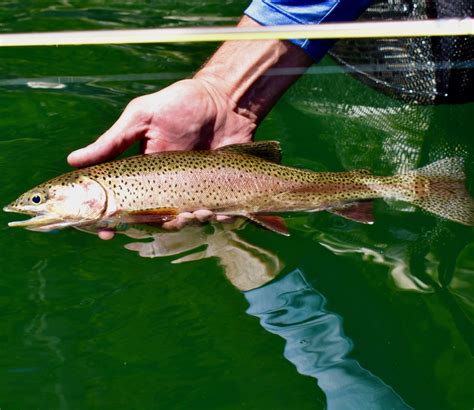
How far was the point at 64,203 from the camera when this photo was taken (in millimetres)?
3525

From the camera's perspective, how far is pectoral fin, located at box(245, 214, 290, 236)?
3.48 meters

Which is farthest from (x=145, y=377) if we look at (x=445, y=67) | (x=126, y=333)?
(x=445, y=67)

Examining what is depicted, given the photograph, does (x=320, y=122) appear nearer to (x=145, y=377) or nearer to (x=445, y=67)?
(x=445, y=67)

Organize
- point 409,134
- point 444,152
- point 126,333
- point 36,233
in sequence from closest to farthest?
point 126,333 < point 36,233 < point 444,152 < point 409,134

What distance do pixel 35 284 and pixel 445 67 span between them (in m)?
2.63

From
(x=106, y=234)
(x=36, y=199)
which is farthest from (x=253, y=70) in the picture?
(x=36, y=199)

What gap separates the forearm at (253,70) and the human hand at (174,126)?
0.07 m

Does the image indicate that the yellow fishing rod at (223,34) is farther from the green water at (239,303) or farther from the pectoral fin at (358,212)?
the green water at (239,303)

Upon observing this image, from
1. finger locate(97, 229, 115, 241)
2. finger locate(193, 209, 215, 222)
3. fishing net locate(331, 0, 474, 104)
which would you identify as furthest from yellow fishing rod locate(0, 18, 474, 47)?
fishing net locate(331, 0, 474, 104)

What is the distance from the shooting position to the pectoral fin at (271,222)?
3479 millimetres

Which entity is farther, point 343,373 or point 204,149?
point 204,149

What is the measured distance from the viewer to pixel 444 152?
4.66m

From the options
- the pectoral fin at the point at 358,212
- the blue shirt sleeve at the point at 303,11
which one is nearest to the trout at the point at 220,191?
the pectoral fin at the point at 358,212

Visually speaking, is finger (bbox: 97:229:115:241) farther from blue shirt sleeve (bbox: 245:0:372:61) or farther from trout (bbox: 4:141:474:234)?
blue shirt sleeve (bbox: 245:0:372:61)
